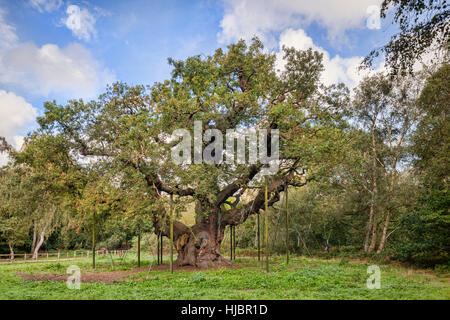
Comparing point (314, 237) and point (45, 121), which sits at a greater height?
point (45, 121)

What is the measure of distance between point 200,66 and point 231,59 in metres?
1.76

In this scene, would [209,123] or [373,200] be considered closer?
[209,123]

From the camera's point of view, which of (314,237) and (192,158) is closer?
(192,158)

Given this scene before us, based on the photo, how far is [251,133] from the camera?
14.4 meters

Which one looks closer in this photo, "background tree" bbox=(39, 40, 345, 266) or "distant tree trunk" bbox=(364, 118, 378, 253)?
→ "background tree" bbox=(39, 40, 345, 266)

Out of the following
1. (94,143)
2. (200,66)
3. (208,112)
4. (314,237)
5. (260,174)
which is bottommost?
(314,237)

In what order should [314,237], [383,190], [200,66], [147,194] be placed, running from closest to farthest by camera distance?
[147,194] < [200,66] < [383,190] < [314,237]

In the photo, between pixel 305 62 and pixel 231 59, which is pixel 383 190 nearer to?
pixel 305 62

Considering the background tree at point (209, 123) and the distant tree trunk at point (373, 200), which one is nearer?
the background tree at point (209, 123)

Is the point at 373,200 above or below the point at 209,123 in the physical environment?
below
